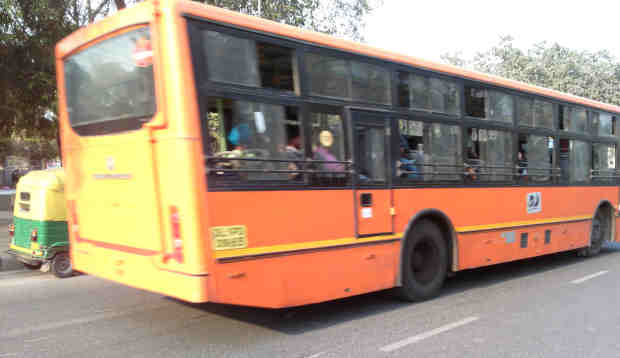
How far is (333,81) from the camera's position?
5.68m

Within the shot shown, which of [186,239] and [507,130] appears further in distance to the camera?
[507,130]

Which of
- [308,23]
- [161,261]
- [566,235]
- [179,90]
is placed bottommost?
[566,235]

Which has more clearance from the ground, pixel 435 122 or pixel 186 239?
pixel 435 122

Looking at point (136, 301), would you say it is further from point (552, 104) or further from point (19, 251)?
point (552, 104)

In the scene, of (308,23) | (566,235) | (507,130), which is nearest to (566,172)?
(566,235)

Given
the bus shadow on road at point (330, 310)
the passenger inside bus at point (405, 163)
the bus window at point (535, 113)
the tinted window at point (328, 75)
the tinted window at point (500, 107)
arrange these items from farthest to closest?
the bus window at point (535, 113), the tinted window at point (500, 107), the passenger inside bus at point (405, 163), the bus shadow on road at point (330, 310), the tinted window at point (328, 75)

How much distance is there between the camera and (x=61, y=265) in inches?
338

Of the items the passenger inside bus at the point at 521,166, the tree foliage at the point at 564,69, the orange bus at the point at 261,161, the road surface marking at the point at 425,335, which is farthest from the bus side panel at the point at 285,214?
the tree foliage at the point at 564,69

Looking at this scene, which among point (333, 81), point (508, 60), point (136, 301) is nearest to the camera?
point (333, 81)

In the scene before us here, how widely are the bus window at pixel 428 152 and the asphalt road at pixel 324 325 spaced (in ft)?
5.47

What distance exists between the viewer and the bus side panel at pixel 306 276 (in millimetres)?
4641

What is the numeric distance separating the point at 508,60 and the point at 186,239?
→ 32.9 meters

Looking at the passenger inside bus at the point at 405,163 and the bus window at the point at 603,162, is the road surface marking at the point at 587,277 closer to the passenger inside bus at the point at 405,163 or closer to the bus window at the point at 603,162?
the bus window at the point at 603,162

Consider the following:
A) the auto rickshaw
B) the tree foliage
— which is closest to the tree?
the auto rickshaw
